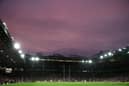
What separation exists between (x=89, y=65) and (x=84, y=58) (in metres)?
7.42

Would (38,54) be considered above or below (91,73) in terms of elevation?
above

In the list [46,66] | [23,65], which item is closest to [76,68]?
[46,66]

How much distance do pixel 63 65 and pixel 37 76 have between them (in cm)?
1381

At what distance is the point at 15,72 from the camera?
107875mm

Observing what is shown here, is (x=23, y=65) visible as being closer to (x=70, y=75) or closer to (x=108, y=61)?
(x=70, y=75)

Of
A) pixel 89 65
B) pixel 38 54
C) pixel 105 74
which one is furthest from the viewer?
pixel 38 54

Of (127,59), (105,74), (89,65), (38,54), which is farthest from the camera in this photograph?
(38,54)

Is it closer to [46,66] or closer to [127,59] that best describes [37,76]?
[46,66]

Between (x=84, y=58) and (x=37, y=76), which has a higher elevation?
(x=84, y=58)

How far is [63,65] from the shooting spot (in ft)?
382

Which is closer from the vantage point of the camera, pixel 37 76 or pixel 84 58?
pixel 37 76

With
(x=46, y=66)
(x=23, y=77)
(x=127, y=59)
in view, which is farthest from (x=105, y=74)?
(x=23, y=77)

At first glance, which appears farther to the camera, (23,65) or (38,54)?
(38,54)

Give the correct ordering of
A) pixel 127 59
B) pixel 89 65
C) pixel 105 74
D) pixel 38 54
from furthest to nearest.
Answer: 1. pixel 38 54
2. pixel 89 65
3. pixel 105 74
4. pixel 127 59
